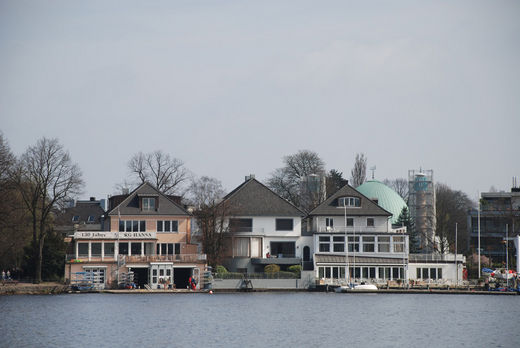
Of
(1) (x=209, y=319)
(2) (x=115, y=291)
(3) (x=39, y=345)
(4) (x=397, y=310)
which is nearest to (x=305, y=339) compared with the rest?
(1) (x=209, y=319)

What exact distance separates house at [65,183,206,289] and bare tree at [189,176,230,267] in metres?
1.32

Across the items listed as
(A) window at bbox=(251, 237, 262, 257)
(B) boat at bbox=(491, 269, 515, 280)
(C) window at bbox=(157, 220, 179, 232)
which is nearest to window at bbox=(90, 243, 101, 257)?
(C) window at bbox=(157, 220, 179, 232)

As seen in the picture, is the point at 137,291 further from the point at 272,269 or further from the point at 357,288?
the point at 357,288

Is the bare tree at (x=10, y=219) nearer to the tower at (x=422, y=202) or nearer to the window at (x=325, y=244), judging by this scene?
the window at (x=325, y=244)

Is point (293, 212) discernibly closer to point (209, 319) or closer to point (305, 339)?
point (209, 319)

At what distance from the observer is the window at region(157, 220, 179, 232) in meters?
84.4

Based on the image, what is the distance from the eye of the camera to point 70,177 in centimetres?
7938

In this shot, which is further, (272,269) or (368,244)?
(368,244)

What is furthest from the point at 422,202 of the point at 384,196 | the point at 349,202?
the point at 349,202

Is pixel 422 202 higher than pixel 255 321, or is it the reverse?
pixel 422 202

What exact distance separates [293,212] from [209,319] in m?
38.0

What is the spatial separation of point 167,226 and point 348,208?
63.3 ft

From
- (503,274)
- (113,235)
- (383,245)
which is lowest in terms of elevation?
(503,274)

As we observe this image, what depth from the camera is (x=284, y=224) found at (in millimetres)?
90000
